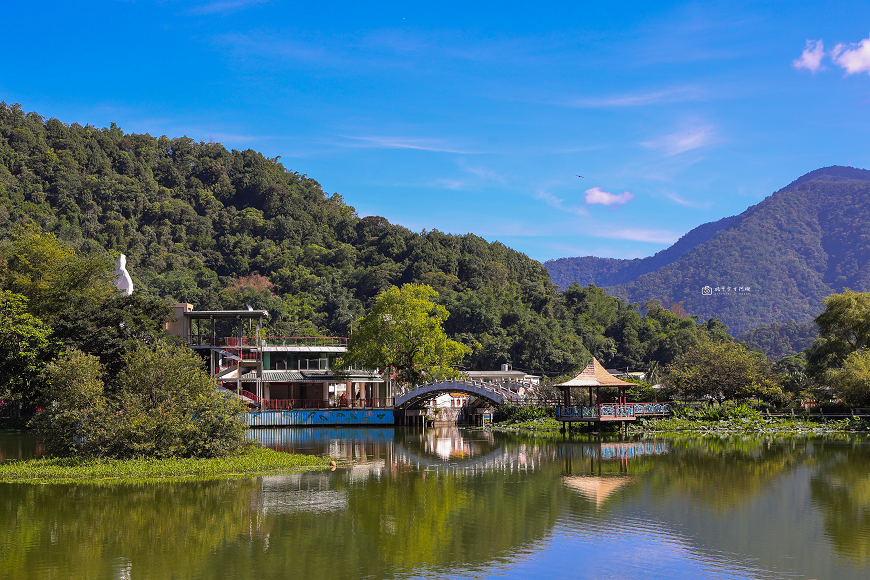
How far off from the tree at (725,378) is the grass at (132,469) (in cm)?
2763

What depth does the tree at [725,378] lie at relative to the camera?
45562 mm

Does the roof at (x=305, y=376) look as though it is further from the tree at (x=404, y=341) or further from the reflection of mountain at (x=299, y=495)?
the reflection of mountain at (x=299, y=495)

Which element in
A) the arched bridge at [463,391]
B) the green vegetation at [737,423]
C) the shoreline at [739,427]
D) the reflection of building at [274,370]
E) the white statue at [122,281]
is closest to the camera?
the shoreline at [739,427]

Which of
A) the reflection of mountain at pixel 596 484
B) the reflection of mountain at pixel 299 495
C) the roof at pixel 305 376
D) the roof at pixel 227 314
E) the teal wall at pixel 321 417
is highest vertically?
the roof at pixel 227 314

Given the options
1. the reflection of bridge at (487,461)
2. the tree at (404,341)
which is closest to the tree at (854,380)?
the reflection of bridge at (487,461)

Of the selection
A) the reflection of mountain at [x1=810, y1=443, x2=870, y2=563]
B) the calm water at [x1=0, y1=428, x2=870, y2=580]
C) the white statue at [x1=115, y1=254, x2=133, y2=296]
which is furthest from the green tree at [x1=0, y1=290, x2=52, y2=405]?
the reflection of mountain at [x1=810, y1=443, x2=870, y2=563]

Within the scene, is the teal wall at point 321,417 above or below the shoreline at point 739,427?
above

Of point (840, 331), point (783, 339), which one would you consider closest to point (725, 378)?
point (840, 331)

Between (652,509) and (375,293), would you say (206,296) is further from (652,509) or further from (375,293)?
(652,509)

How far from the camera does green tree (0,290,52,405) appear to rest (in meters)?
36.8

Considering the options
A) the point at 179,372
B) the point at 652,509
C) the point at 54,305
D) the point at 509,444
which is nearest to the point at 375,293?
the point at 54,305

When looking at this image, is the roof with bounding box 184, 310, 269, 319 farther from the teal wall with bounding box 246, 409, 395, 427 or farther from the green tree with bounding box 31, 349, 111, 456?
the green tree with bounding box 31, 349, 111, 456

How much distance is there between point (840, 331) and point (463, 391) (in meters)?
25.8

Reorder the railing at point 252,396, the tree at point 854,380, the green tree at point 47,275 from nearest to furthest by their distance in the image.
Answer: the tree at point 854,380 < the green tree at point 47,275 < the railing at point 252,396
